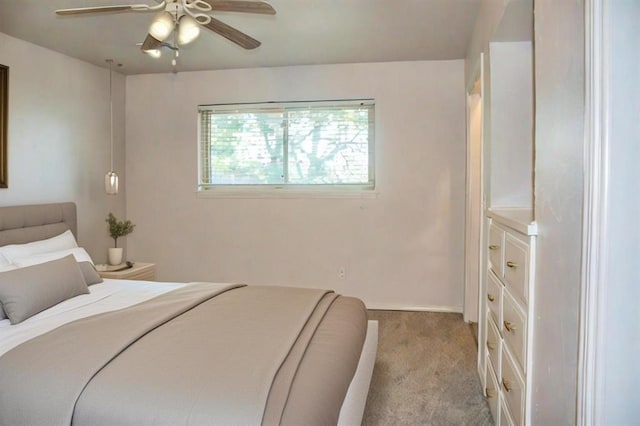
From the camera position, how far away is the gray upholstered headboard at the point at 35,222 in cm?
328

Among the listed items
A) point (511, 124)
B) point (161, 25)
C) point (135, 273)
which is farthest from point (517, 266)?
point (135, 273)

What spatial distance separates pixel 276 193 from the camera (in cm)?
462

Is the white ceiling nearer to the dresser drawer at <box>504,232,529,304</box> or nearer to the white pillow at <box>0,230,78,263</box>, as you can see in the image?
the white pillow at <box>0,230,78,263</box>

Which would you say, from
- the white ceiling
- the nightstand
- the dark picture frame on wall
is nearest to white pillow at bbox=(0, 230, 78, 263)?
the nightstand

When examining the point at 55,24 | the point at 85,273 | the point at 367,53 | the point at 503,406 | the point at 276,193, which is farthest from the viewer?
the point at 276,193

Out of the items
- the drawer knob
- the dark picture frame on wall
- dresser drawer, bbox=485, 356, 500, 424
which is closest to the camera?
the drawer knob

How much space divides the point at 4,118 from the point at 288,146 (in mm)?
2462

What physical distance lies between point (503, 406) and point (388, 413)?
629 millimetres

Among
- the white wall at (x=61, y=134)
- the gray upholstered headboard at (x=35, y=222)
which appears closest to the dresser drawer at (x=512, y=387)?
the gray upholstered headboard at (x=35, y=222)

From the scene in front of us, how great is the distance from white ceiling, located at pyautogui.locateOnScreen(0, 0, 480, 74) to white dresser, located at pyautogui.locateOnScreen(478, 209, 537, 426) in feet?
5.49

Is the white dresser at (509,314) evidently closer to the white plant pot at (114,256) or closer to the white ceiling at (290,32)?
the white ceiling at (290,32)

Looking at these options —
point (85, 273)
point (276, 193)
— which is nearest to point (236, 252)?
point (276, 193)

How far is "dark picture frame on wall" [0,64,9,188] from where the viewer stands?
343cm

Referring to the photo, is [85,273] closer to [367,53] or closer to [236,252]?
[236,252]
